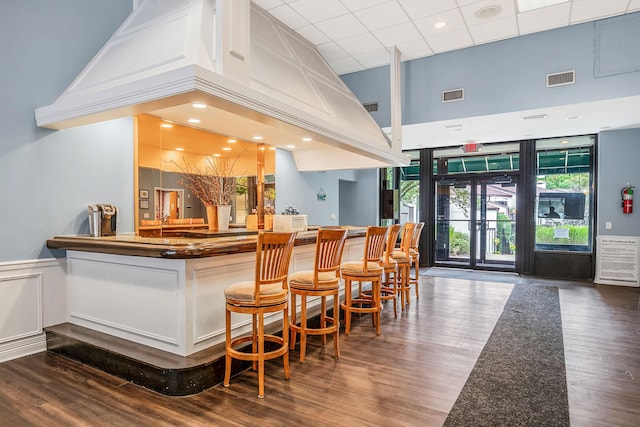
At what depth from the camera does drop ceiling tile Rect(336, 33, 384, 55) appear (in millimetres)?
5816

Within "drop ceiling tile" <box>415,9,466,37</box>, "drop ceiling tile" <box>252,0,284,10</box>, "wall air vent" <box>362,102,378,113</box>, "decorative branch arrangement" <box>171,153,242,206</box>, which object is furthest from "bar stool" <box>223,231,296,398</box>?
"wall air vent" <box>362,102,378,113</box>

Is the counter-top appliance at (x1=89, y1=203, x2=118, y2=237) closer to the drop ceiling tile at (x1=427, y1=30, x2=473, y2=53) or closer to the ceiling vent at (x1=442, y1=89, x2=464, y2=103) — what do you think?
the drop ceiling tile at (x1=427, y1=30, x2=473, y2=53)

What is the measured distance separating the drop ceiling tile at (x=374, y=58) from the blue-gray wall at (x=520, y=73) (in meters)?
0.20

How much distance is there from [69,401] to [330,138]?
3.50 m

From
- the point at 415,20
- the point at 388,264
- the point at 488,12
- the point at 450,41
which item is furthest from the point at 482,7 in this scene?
the point at 388,264

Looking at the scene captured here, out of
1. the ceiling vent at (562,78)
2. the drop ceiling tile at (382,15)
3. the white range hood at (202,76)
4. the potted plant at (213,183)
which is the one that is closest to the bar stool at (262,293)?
the white range hood at (202,76)

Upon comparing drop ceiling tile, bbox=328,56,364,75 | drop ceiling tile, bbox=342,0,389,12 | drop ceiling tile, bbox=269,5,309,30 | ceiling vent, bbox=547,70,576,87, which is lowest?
ceiling vent, bbox=547,70,576,87

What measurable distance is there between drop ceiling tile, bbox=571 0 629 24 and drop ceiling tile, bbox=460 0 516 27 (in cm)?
79

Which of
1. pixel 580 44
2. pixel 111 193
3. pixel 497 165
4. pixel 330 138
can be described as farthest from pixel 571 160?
pixel 111 193

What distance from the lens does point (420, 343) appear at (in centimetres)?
387

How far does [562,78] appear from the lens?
564 centimetres

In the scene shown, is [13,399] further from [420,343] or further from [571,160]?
[571,160]

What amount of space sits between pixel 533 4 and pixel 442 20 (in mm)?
1152

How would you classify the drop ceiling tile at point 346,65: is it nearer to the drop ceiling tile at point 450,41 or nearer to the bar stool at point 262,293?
the drop ceiling tile at point 450,41
